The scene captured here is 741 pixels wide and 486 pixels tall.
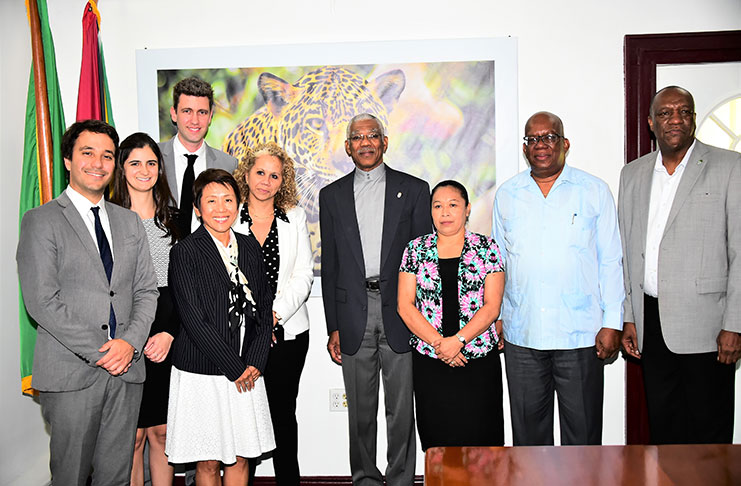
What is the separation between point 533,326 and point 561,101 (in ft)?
4.56

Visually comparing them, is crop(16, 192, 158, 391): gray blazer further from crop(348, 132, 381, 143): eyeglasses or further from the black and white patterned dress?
crop(348, 132, 381, 143): eyeglasses

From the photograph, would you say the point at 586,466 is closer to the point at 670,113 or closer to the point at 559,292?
the point at 559,292

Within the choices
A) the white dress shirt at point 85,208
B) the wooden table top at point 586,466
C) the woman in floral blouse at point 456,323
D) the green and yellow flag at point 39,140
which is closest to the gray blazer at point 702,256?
the woman in floral blouse at point 456,323

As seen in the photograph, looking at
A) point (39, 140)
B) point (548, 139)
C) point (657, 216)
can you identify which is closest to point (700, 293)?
point (657, 216)

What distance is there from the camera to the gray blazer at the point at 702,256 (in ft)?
8.63

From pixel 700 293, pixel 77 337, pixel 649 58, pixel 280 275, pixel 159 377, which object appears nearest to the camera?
pixel 77 337

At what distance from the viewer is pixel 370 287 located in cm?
294

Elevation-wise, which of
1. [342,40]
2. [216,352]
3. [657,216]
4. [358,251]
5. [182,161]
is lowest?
[216,352]

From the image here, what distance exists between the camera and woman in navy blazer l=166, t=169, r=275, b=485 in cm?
243

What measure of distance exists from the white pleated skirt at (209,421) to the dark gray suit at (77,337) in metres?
0.23

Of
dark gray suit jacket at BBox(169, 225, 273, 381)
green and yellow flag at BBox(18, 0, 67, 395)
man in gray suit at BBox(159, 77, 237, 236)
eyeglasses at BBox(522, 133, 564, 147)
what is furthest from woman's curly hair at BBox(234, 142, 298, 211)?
eyeglasses at BBox(522, 133, 564, 147)

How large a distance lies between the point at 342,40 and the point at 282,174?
3.24 feet

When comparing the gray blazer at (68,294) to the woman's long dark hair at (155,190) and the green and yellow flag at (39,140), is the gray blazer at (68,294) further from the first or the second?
the green and yellow flag at (39,140)

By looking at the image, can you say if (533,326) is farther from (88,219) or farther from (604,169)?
(88,219)
